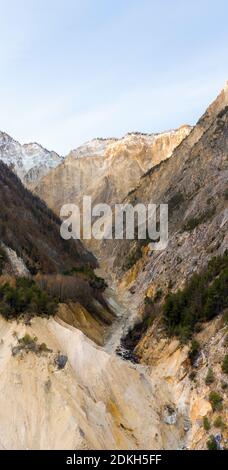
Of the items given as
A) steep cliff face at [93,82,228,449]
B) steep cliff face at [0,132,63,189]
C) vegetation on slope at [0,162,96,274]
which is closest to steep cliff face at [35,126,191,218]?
steep cliff face at [0,132,63,189]

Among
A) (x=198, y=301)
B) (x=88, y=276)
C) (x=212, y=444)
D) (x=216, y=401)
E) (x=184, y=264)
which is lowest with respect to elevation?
(x=212, y=444)

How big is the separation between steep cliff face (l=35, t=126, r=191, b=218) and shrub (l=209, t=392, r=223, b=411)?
72.0 metres

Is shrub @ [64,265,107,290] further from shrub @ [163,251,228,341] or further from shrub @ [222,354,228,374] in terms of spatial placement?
shrub @ [222,354,228,374]

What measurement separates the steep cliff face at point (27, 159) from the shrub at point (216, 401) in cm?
10302

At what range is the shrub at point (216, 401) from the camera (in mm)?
19805

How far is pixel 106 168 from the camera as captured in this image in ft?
348

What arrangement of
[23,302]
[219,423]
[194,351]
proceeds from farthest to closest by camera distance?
[23,302] < [194,351] < [219,423]

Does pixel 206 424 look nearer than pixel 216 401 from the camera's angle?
Yes

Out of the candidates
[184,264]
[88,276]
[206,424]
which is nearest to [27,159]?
[88,276]

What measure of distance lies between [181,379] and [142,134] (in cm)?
8716

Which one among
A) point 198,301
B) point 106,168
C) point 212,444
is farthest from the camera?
point 106,168

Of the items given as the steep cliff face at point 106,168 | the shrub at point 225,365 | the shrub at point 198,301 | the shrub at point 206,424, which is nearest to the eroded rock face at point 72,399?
the shrub at point 206,424

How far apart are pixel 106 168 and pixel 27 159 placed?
125 ft

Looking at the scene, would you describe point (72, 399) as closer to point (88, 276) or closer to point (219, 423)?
point (219, 423)
